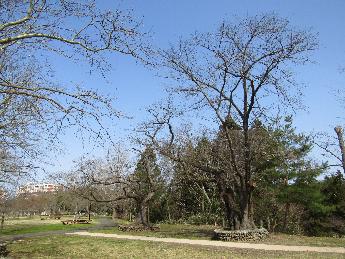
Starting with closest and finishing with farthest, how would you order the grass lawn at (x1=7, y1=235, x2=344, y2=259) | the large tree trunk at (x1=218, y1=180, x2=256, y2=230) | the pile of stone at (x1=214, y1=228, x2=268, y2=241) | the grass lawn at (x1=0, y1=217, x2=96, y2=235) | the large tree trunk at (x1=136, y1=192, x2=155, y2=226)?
the grass lawn at (x1=7, y1=235, x2=344, y2=259) → the pile of stone at (x1=214, y1=228, x2=268, y2=241) → the large tree trunk at (x1=218, y1=180, x2=256, y2=230) → the large tree trunk at (x1=136, y1=192, x2=155, y2=226) → the grass lawn at (x1=0, y1=217, x2=96, y2=235)

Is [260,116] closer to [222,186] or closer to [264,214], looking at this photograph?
[222,186]

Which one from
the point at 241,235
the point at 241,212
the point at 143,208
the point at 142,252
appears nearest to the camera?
the point at 142,252

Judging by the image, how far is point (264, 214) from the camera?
33250 mm

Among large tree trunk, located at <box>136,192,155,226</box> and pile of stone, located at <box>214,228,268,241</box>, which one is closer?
pile of stone, located at <box>214,228,268,241</box>

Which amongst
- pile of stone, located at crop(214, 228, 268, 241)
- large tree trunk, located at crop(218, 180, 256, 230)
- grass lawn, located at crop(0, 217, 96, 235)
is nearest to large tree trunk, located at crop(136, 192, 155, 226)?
grass lawn, located at crop(0, 217, 96, 235)

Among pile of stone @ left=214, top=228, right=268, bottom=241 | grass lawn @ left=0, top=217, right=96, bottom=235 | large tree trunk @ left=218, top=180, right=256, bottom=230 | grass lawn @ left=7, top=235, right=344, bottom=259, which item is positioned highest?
large tree trunk @ left=218, top=180, right=256, bottom=230

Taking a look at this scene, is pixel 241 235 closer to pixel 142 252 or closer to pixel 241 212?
pixel 241 212

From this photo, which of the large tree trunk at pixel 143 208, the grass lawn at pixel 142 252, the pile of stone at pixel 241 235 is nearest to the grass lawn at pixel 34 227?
the large tree trunk at pixel 143 208

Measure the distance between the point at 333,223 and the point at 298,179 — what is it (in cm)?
695

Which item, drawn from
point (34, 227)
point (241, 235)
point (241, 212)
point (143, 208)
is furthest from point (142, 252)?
point (34, 227)

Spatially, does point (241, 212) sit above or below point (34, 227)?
above

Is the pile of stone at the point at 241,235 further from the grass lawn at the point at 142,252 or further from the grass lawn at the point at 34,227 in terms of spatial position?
the grass lawn at the point at 34,227

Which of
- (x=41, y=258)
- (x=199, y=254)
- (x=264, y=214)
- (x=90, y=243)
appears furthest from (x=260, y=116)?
(x=264, y=214)

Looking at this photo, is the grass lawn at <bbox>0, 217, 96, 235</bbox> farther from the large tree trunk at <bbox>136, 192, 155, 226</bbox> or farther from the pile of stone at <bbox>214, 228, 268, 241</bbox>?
the pile of stone at <bbox>214, 228, 268, 241</bbox>
